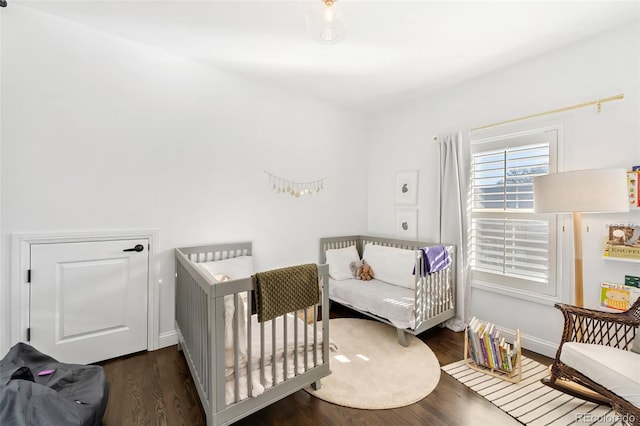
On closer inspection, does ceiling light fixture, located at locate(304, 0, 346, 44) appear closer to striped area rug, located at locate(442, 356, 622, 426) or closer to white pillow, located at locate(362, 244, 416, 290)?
white pillow, located at locate(362, 244, 416, 290)

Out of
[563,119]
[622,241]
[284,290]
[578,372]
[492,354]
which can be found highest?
[563,119]

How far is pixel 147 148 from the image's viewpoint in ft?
8.12

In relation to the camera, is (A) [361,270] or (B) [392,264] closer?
(B) [392,264]

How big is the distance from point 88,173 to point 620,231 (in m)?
4.03

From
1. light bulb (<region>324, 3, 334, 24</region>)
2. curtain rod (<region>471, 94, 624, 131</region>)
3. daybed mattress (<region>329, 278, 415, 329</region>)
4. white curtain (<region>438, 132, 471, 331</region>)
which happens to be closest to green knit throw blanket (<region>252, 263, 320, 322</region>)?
daybed mattress (<region>329, 278, 415, 329</region>)

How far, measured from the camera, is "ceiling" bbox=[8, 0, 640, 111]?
1935 millimetres

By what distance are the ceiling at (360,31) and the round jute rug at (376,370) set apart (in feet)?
7.77

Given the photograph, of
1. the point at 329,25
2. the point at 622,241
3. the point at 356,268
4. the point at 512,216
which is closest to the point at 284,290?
the point at 329,25

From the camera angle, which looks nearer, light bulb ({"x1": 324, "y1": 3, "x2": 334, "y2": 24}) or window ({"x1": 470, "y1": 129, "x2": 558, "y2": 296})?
light bulb ({"x1": 324, "y1": 3, "x2": 334, "y2": 24})

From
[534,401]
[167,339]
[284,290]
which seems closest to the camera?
[284,290]

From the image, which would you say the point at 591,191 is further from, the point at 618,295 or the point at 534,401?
the point at 534,401

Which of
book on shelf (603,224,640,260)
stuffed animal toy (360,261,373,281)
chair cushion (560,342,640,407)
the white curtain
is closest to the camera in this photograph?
chair cushion (560,342,640,407)

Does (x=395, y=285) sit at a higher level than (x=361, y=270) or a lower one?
lower

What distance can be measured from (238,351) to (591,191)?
91.5 inches
